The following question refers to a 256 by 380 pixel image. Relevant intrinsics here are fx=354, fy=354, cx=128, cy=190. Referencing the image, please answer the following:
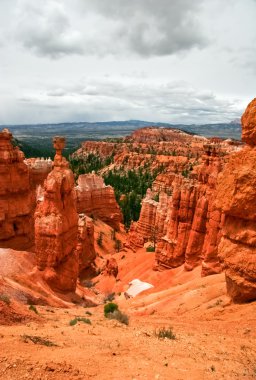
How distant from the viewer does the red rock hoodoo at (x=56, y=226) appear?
68.7 ft

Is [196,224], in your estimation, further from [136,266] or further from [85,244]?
[85,244]

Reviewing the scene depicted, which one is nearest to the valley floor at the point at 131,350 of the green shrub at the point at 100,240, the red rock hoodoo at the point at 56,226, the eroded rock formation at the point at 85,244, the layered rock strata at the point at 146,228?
the red rock hoodoo at the point at 56,226

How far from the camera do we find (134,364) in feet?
23.2

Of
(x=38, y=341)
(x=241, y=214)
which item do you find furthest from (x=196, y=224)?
(x=38, y=341)

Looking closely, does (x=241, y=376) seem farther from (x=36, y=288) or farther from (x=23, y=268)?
(x=23, y=268)

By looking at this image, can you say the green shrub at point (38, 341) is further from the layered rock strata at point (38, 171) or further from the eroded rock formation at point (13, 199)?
the layered rock strata at point (38, 171)

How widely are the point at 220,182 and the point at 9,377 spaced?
882 centimetres

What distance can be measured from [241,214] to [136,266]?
23023 millimetres

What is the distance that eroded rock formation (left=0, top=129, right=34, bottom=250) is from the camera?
90.7ft

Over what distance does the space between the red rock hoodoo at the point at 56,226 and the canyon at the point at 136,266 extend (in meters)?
0.06

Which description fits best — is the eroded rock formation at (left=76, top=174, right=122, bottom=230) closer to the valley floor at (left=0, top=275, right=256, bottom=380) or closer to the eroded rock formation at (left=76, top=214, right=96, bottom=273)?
the eroded rock formation at (left=76, top=214, right=96, bottom=273)

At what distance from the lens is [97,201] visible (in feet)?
161

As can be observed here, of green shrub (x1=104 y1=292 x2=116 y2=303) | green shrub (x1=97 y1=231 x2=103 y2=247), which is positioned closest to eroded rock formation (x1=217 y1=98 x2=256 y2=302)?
green shrub (x1=104 y1=292 x2=116 y2=303)

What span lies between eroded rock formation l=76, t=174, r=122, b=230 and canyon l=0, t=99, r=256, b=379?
150 mm
